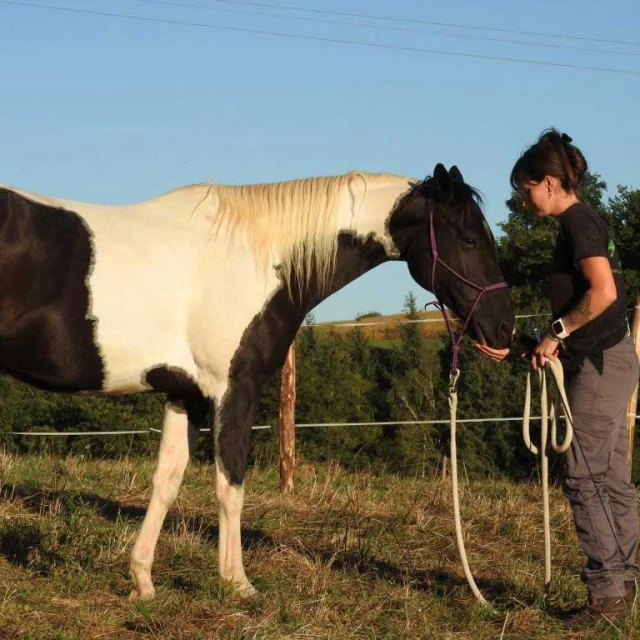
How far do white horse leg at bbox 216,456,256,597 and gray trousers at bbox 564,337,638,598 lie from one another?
159 cm

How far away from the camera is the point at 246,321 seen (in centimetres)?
424

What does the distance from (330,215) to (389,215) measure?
0.31 m

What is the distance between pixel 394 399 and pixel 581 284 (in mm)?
29347

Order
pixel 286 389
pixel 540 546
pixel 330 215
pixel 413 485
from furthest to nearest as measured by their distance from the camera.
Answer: pixel 286 389 → pixel 413 485 → pixel 540 546 → pixel 330 215

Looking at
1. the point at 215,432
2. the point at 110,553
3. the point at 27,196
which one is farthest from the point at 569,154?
the point at 110,553

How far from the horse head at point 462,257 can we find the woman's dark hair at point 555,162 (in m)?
0.48

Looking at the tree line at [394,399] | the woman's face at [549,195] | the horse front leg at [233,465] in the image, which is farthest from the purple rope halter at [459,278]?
the tree line at [394,399]

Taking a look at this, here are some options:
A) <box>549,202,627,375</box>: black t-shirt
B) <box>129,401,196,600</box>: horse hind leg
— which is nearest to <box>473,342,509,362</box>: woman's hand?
<box>549,202,627,375</box>: black t-shirt

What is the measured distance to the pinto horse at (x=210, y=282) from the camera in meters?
4.00

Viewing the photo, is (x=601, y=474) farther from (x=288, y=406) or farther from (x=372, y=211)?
(x=288, y=406)

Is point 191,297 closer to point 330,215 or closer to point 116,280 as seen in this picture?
point 116,280

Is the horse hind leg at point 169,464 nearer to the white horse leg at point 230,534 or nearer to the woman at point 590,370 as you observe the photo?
the white horse leg at point 230,534

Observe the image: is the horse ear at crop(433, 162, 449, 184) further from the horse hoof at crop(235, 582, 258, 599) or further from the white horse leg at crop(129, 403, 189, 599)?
the horse hoof at crop(235, 582, 258, 599)

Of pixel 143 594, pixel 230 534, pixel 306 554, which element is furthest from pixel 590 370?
pixel 143 594
